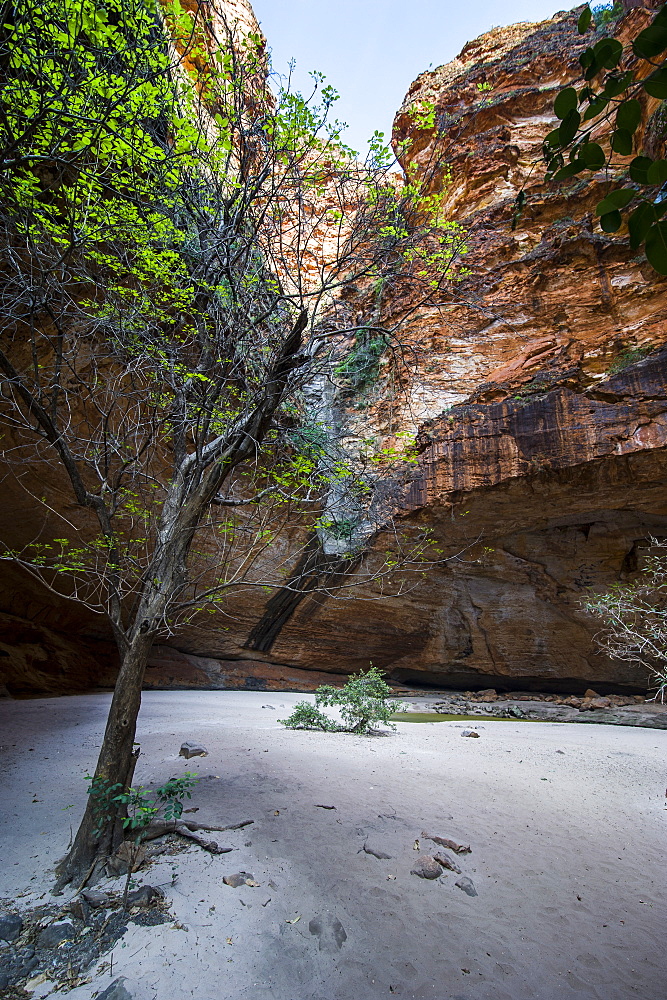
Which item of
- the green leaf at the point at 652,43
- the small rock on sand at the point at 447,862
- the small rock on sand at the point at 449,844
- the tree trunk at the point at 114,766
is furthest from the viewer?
the small rock on sand at the point at 449,844

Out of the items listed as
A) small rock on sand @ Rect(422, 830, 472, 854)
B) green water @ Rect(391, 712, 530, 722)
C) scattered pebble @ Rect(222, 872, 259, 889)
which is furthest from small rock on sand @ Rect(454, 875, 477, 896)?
green water @ Rect(391, 712, 530, 722)

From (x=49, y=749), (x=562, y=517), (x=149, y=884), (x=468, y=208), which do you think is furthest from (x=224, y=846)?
(x=468, y=208)

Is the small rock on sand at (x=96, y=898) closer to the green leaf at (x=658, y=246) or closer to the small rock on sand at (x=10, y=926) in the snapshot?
the small rock on sand at (x=10, y=926)

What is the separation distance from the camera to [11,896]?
9.29 feet

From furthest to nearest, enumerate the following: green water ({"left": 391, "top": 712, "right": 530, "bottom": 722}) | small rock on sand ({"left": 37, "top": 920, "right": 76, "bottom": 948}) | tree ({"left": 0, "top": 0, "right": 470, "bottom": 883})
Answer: green water ({"left": 391, "top": 712, "right": 530, "bottom": 722}), tree ({"left": 0, "top": 0, "right": 470, "bottom": 883}), small rock on sand ({"left": 37, "top": 920, "right": 76, "bottom": 948})

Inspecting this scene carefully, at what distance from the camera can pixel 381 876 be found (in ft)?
10.1

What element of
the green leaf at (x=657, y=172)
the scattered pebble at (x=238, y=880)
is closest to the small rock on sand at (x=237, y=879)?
the scattered pebble at (x=238, y=880)

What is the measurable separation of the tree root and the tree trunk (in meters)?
0.28

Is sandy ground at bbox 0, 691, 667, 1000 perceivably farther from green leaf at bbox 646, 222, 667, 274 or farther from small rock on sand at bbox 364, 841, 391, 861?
green leaf at bbox 646, 222, 667, 274

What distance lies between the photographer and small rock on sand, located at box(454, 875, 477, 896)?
9.73 feet

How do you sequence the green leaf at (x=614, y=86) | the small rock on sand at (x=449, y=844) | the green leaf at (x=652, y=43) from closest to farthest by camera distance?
the green leaf at (x=652, y=43)
the green leaf at (x=614, y=86)
the small rock on sand at (x=449, y=844)

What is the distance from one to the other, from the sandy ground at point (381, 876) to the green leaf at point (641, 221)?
124 inches

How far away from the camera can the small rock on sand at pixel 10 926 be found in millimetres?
2525

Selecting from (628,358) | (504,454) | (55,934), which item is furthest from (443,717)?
(55,934)
